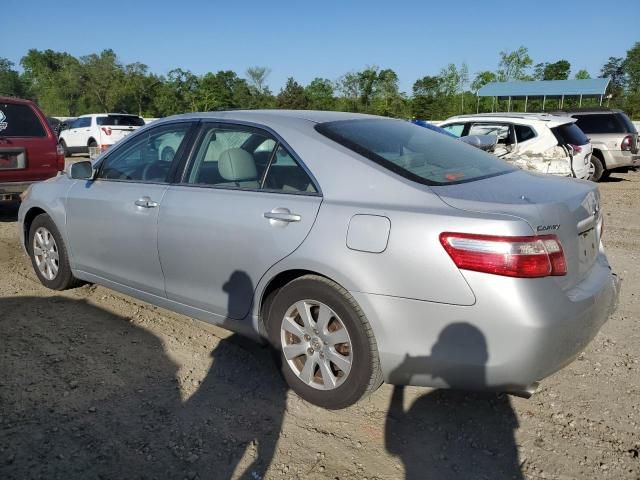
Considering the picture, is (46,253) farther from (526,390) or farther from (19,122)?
(526,390)

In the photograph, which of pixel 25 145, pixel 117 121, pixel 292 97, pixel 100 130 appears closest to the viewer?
pixel 25 145

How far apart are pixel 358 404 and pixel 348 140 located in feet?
4.94

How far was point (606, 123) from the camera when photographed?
42.3 ft

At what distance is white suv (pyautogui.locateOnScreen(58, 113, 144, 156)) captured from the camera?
68.1 ft

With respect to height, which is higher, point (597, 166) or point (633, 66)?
point (633, 66)

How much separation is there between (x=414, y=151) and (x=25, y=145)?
655cm

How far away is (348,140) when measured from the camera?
3.11 m

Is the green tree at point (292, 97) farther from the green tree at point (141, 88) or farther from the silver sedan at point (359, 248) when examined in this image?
the silver sedan at point (359, 248)

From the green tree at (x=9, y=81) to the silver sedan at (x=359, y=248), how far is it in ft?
270

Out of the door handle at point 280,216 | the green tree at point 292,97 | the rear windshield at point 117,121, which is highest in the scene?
the green tree at point 292,97

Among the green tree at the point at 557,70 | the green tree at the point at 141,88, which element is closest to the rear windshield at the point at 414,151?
the green tree at the point at 141,88

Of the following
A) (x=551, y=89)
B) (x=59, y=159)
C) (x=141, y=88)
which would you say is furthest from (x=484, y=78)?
(x=59, y=159)

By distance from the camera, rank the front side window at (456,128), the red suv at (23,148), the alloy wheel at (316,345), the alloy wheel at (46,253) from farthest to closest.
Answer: the front side window at (456,128)
the red suv at (23,148)
the alloy wheel at (46,253)
the alloy wheel at (316,345)

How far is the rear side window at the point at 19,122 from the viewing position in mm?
7633
